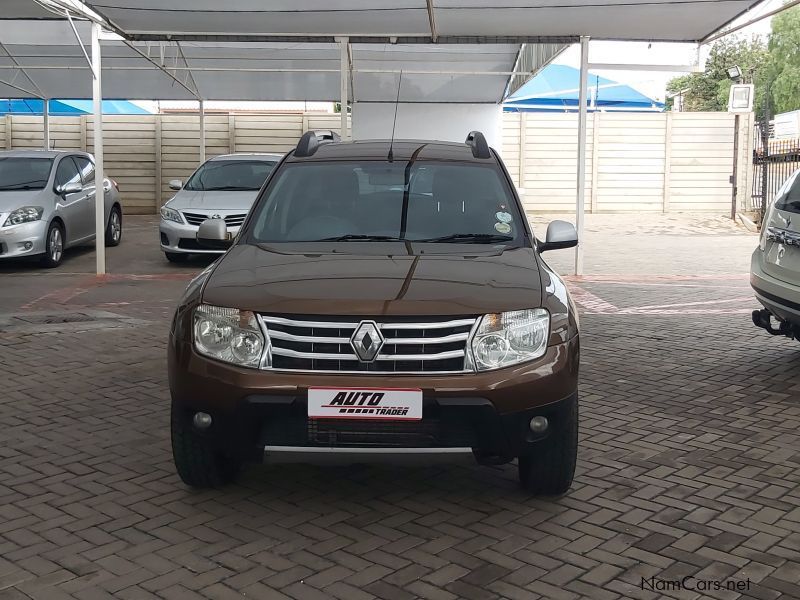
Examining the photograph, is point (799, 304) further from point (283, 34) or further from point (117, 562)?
point (283, 34)

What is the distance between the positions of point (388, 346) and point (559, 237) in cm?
165

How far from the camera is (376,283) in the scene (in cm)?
418

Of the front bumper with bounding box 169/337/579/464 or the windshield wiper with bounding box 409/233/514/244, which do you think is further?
the windshield wiper with bounding box 409/233/514/244

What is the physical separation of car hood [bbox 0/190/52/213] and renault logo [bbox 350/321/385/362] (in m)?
10.3

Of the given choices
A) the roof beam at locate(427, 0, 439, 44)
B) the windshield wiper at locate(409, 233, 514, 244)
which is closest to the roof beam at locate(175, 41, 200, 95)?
the roof beam at locate(427, 0, 439, 44)

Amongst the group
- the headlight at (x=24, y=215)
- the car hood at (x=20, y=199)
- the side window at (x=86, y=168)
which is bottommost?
the headlight at (x=24, y=215)

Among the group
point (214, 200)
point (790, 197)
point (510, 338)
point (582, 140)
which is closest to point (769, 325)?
point (790, 197)

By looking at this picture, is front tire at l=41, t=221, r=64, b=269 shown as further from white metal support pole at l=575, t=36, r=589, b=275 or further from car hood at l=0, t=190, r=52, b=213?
white metal support pole at l=575, t=36, r=589, b=275

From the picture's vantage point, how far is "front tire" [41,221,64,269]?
13.5 metres

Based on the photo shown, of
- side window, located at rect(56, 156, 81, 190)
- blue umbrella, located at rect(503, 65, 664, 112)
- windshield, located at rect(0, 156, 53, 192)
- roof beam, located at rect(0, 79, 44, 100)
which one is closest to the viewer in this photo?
windshield, located at rect(0, 156, 53, 192)

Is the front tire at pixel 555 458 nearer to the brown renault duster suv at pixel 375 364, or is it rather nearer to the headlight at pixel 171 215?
the brown renault duster suv at pixel 375 364

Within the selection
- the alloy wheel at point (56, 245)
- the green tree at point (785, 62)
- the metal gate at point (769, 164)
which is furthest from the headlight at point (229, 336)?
the green tree at point (785, 62)

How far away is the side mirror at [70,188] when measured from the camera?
556 inches

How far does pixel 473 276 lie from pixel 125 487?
196 cm
